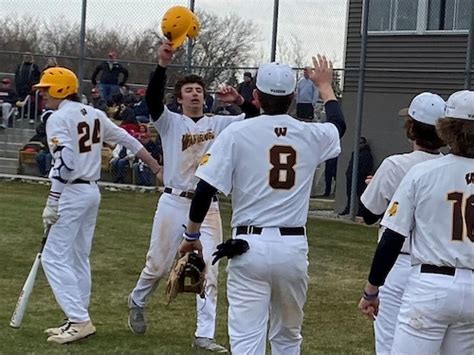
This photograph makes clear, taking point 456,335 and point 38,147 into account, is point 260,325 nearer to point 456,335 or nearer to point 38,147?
point 456,335

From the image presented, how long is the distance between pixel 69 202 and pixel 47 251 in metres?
0.45

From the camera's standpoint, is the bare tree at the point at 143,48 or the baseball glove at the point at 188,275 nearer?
the baseball glove at the point at 188,275

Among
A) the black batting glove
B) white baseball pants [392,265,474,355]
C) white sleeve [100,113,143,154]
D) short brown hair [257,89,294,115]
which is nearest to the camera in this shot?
white baseball pants [392,265,474,355]

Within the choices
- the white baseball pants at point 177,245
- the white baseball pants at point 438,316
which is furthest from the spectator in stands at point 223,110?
the white baseball pants at point 438,316

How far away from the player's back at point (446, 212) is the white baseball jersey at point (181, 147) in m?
3.55

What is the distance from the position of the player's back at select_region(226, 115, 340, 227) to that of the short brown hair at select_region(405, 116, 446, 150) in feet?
2.14

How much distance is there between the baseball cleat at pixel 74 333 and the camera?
8.21 meters

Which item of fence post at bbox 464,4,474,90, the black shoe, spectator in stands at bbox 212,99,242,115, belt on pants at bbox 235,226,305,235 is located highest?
fence post at bbox 464,4,474,90

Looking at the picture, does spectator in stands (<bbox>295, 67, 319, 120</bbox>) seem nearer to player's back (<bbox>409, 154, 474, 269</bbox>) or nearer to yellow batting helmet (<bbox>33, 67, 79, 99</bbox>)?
yellow batting helmet (<bbox>33, 67, 79, 99</bbox>)

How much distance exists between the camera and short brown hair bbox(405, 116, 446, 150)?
19.8 feet

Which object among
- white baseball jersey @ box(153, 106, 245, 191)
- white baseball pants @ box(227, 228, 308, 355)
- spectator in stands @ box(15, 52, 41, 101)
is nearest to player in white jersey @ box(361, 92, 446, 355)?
white baseball pants @ box(227, 228, 308, 355)

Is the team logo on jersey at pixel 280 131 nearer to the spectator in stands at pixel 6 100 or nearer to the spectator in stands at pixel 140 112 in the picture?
the spectator in stands at pixel 140 112

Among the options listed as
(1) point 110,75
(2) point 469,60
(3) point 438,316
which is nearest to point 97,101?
(1) point 110,75

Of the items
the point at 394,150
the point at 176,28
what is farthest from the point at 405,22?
the point at 176,28
